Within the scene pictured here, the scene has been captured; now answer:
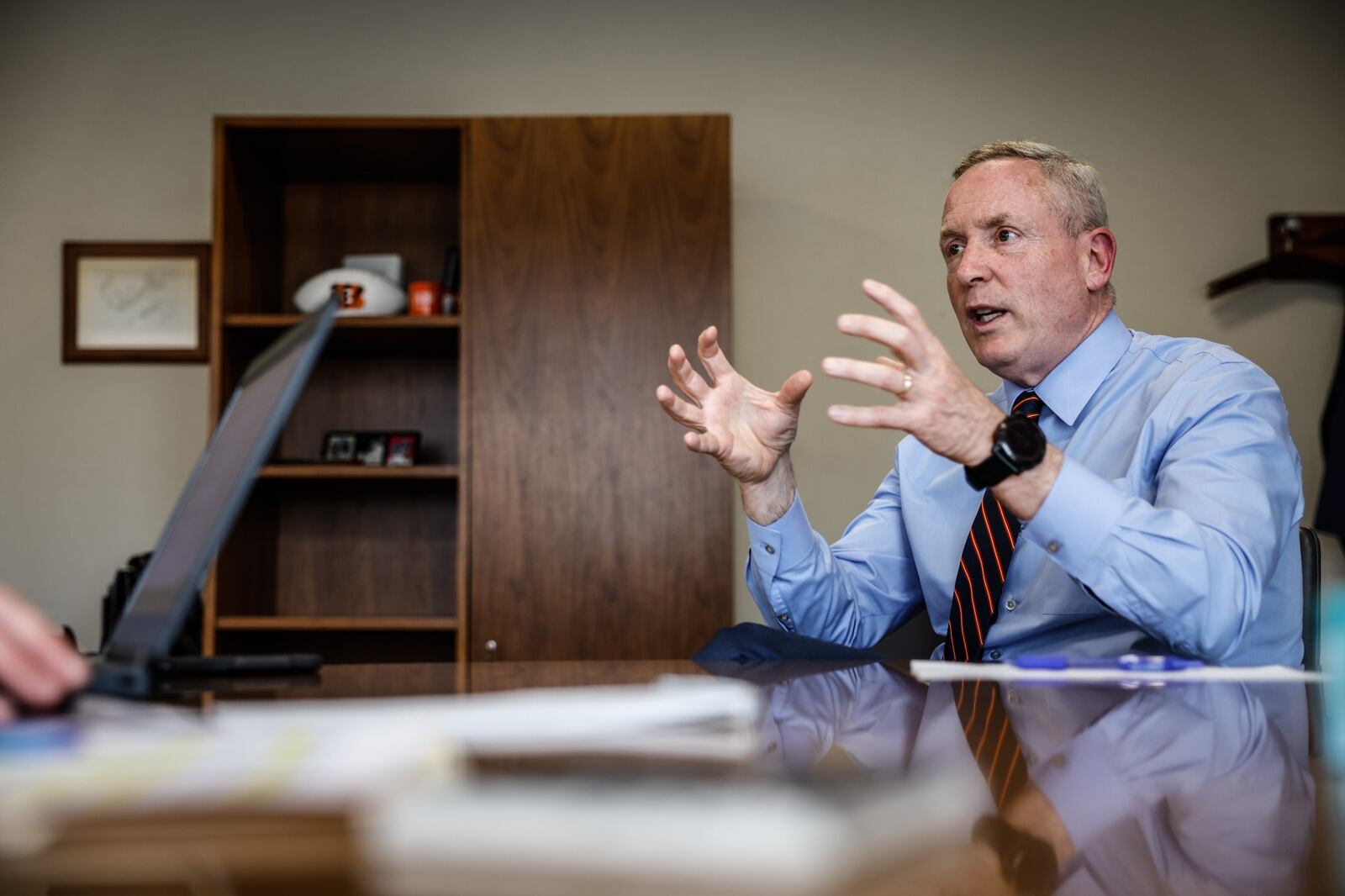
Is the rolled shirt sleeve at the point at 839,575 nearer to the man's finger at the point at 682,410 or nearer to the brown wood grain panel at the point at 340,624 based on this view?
the man's finger at the point at 682,410

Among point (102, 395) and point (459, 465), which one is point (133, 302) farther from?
point (459, 465)

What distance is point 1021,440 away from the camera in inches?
52.7

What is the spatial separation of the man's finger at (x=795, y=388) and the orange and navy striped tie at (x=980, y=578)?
322 mm

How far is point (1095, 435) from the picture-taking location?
5.69 feet

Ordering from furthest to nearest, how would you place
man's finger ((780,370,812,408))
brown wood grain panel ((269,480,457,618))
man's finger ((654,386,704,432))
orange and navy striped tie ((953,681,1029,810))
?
brown wood grain panel ((269,480,457,618)) < man's finger ((654,386,704,432)) < man's finger ((780,370,812,408)) < orange and navy striped tie ((953,681,1029,810))

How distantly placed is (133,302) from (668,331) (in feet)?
6.01

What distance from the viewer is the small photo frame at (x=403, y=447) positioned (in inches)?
133

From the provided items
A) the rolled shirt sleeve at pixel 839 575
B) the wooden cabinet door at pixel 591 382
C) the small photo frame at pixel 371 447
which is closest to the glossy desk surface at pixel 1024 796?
the rolled shirt sleeve at pixel 839 575

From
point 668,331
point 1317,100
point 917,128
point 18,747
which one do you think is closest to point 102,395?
point 668,331

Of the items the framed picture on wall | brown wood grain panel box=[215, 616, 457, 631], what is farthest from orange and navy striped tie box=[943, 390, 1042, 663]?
the framed picture on wall

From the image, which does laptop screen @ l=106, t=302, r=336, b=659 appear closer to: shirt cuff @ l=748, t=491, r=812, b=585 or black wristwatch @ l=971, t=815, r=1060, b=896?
black wristwatch @ l=971, t=815, r=1060, b=896

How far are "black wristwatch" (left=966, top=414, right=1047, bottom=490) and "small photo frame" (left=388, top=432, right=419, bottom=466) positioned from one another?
231 centimetres

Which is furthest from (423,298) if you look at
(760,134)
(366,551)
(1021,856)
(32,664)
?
(1021,856)

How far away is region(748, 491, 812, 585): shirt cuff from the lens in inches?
69.1
